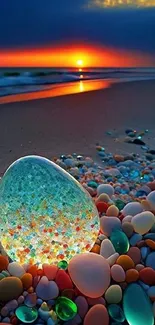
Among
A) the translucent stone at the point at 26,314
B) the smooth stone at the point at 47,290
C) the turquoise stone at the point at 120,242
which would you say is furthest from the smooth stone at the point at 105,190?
the translucent stone at the point at 26,314

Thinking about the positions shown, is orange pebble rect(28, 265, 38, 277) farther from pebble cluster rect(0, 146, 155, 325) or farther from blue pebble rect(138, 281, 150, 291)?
blue pebble rect(138, 281, 150, 291)

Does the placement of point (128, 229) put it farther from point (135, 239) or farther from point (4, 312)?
point (4, 312)

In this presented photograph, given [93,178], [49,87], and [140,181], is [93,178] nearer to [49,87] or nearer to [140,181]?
[140,181]

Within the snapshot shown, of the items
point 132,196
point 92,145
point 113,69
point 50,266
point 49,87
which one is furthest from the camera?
point 113,69

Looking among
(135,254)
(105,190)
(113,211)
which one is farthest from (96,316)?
(105,190)

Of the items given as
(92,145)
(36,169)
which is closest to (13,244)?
(36,169)

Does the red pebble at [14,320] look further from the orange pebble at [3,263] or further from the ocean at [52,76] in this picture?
the ocean at [52,76]

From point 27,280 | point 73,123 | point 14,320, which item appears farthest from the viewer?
point 73,123
